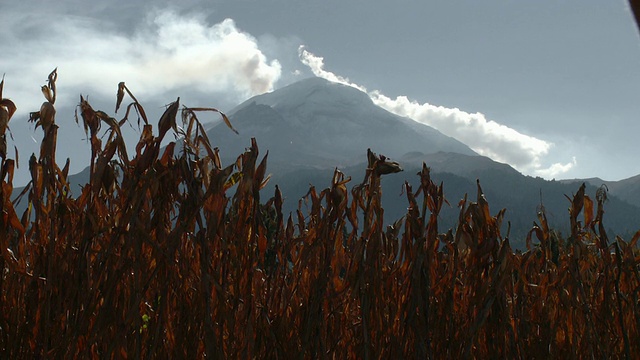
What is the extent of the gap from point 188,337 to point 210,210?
14.8 inches

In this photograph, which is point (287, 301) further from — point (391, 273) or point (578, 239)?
point (578, 239)

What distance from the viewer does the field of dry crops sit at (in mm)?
1268

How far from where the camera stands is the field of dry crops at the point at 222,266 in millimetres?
1268

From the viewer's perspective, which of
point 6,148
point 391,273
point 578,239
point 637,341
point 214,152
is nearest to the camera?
point 6,148

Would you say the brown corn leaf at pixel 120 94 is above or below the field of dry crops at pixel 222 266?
above

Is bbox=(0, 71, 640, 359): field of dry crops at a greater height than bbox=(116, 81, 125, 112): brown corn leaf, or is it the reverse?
bbox=(116, 81, 125, 112): brown corn leaf

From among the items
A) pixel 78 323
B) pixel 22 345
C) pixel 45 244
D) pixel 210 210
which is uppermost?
pixel 210 210

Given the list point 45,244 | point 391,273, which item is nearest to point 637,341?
point 391,273

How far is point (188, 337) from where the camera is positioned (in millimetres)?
Result: 1449

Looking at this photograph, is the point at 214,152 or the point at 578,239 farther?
the point at 578,239

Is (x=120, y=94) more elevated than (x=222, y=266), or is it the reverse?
(x=120, y=94)

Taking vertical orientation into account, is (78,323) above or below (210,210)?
below

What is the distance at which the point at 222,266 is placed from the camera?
4.50 ft

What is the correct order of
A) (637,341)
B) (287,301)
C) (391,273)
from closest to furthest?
(287,301) < (391,273) < (637,341)
